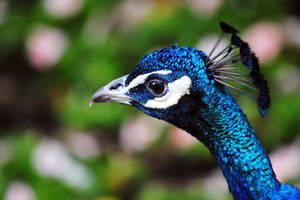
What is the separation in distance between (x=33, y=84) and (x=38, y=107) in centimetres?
18

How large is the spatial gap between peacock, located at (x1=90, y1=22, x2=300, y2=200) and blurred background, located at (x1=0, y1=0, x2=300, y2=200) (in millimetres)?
1011

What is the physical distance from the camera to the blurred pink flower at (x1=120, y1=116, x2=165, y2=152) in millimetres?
2141

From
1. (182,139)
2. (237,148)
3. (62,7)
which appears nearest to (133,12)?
(62,7)

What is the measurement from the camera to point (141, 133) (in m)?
2.15

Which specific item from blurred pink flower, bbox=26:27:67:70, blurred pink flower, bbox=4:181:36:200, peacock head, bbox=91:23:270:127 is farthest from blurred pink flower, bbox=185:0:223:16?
peacock head, bbox=91:23:270:127

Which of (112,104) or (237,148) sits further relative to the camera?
(112,104)

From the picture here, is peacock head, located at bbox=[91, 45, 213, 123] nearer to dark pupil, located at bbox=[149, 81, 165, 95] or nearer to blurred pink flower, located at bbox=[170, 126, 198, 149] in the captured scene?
dark pupil, located at bbox=[149, 81, 165, 95]

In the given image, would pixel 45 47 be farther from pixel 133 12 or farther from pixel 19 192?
pixel 19 192

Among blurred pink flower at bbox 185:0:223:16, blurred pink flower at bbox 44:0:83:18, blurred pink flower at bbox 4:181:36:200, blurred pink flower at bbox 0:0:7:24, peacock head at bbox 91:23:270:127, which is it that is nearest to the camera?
peacock head at bbox 91:23:270:127

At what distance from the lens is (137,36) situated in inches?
98.2

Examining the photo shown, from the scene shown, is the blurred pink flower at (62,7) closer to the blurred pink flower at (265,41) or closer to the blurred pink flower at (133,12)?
the blurred pink flower at (133,12)

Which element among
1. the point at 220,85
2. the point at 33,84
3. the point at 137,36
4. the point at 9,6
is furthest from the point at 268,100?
the point at 9,6

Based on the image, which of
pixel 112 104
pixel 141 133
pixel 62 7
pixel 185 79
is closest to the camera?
pixel 185 79

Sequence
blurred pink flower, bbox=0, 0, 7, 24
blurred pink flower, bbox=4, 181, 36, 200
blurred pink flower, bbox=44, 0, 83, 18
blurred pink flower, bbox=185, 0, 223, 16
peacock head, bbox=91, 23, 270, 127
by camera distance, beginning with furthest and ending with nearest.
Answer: blurred pink flower, bbox=0, 0, 7, 24 → blurred pink flower, bbox=44, 0, 83, 18 → blurred pink flower, bbox=185, 0, 223, 16 → blurred pink flower, bbox=4, 181, 36, 200 → peacock head, bbox=91, 23, 270, 127
